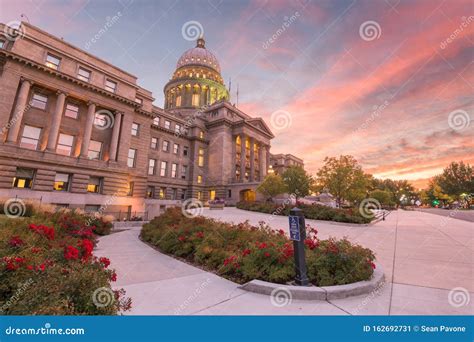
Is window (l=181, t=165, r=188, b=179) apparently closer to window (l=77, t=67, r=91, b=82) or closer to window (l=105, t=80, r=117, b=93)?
window (l=105, t=80, r=117, b=93)

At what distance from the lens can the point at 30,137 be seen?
2183 cm

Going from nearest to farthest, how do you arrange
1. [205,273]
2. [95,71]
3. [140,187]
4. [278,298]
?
[278,298] < [205,273] < [95,71] < [140,187]

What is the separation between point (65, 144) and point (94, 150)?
2969mm

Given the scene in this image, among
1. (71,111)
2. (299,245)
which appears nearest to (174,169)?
(71,111)

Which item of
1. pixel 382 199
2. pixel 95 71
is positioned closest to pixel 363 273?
pixel 95 71

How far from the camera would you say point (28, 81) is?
68.1ft

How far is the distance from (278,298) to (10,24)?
113 feet

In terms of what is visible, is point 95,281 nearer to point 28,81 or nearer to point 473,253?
point 473,253

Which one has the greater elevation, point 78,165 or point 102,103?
point 102,103

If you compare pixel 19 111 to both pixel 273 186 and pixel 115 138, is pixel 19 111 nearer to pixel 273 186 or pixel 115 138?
pixel 115 138

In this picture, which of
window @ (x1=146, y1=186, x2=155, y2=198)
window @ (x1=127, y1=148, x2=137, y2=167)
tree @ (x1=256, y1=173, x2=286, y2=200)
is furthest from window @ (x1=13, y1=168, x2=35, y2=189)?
tree @ (x1=256, y1=173, x2=286, y2=200)

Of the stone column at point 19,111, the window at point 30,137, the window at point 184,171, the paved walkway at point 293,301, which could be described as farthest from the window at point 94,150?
the paved walkway at point 293,301

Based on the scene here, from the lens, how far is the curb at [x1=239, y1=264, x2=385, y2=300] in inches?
165

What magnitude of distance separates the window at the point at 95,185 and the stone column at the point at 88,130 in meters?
2.90
